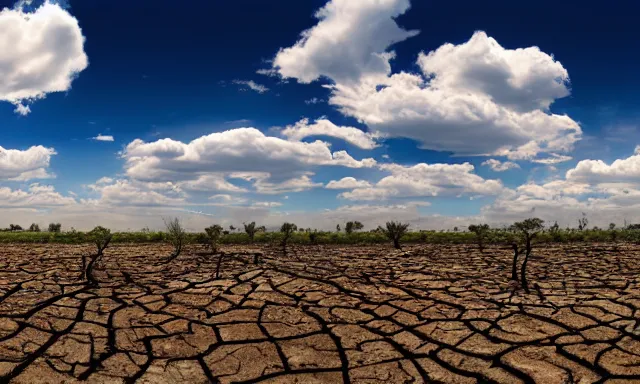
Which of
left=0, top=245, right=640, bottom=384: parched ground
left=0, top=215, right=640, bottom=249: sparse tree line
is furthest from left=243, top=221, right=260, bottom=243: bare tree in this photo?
left=0, top=245, right=640, bottom=384: parched ground

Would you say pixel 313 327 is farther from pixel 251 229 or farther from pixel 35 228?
pixel 35 228

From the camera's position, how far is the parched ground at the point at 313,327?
193 inches

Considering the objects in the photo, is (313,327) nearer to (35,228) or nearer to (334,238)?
(334,238)

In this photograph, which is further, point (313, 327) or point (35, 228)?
point (35, 228)

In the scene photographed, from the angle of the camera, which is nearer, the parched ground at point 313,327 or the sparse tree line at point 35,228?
the parched ground at point 313,327

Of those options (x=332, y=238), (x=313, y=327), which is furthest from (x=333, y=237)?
(x=313, y=327)

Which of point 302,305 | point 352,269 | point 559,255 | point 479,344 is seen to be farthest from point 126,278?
point 559,255

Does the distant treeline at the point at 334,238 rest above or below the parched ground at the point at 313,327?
above

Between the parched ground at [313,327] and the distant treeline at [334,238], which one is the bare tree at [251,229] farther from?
the parched ground at [313,327]

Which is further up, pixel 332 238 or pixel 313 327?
pixel 332 238

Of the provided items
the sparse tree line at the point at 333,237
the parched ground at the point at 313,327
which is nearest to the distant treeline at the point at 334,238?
the sparse tree line at the point at 333,237

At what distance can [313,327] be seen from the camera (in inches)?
245

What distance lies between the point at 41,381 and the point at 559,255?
14.0m

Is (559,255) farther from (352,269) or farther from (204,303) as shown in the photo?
(204,303)
